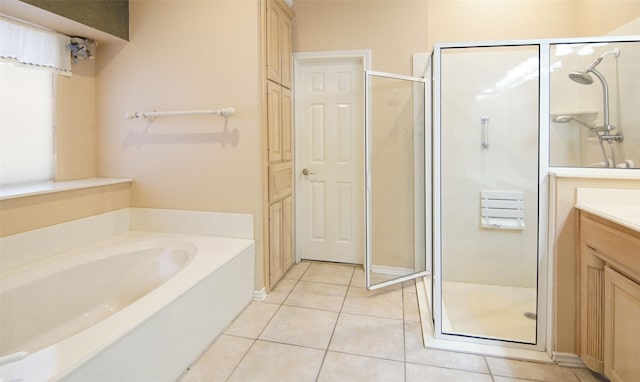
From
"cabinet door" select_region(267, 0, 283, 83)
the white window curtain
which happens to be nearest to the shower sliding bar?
"cabinet door" select_region(267, 0, 283, 83)

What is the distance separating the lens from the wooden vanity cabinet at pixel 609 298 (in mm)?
1279

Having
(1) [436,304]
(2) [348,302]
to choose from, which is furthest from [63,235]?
(1) [436,304]

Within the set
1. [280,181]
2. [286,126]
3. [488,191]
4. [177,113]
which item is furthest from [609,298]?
[177,113]

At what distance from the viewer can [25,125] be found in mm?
2225

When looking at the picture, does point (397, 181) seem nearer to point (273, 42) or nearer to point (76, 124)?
point (273, 42)

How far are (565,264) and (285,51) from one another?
2531 millimetres

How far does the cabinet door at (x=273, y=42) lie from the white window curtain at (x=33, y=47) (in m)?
1.46

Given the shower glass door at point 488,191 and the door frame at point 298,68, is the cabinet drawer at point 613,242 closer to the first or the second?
the shower glass door at point 488,191

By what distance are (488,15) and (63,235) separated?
142 inches

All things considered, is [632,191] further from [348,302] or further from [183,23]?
[183,23]

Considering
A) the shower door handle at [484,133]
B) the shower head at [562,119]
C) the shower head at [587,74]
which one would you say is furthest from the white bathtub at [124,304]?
the shower head at [587,74]

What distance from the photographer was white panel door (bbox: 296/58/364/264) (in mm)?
3100

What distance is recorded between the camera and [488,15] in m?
2.78

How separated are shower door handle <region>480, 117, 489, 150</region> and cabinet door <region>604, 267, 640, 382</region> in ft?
4.16
